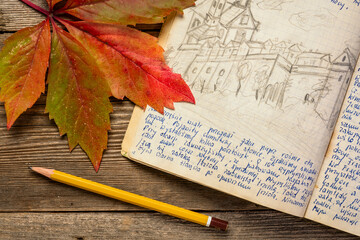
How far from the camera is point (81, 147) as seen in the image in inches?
24.2

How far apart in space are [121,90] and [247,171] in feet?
0.86

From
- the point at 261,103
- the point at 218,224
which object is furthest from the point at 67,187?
the point at 261,103

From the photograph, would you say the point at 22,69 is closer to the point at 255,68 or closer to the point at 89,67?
the point at 89,67

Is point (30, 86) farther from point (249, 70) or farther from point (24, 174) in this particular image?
point (249, 70)

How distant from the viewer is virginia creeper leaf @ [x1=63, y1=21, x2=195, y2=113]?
560mm

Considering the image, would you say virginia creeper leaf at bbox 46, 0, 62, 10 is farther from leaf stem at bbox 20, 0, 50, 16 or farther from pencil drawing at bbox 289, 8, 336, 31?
pencil drawing at bbox 289, 8, 336, 31

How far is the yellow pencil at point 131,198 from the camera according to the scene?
60 cm

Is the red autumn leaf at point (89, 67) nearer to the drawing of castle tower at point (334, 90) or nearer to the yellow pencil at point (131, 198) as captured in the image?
the yellow pencil at point (131, 198)

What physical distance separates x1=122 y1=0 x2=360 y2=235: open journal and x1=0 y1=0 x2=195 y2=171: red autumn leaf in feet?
0.17

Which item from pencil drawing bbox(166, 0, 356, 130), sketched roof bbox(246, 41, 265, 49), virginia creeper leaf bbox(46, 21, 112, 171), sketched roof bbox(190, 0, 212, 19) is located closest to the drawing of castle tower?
pencil drawing bbox(166, 0, 356, 130)

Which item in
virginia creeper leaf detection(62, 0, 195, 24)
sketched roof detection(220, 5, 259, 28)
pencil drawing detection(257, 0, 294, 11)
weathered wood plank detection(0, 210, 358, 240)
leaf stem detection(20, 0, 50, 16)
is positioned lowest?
weathered wood plank detection(0, 210, 358, 240)

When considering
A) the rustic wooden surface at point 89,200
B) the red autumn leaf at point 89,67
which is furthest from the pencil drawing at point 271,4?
the rustic wooden surface at point 89,200

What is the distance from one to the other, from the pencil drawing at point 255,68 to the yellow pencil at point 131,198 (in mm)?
218

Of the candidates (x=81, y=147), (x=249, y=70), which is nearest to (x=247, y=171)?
(x=249, y=70)
